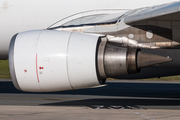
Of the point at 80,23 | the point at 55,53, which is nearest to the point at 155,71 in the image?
the point at 80,23

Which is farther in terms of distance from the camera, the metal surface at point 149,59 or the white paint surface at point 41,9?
the white paint surface at point 41,9

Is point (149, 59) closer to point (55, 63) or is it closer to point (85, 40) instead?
Answer: point (85, 40)

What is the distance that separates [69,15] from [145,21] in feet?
8.91

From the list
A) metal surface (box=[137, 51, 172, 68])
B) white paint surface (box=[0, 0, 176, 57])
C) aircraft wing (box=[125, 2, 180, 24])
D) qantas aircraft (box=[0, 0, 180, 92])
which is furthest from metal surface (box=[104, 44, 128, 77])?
white paint surface (box=[0, 0, 176, 57])

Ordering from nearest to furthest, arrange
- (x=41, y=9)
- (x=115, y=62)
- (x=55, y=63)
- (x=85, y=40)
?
(x=55, y=63), (x=115, y=62), (x=85, y=40), (x=41, y=9)

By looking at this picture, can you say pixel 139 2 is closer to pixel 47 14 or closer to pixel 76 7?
pixel 76 7

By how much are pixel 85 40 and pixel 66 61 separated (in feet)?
2.95

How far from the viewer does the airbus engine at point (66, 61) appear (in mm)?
9578

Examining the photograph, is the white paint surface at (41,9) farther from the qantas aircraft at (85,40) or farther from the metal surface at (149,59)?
the metal surface at (149,59)

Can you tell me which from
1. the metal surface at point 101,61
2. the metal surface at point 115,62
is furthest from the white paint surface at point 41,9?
the metal surface at point 115,62

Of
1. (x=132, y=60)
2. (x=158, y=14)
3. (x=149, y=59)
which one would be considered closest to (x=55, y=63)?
(x=132, y=60)

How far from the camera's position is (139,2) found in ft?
38.0

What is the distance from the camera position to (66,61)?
9.55 m

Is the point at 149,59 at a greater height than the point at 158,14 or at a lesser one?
lesser
